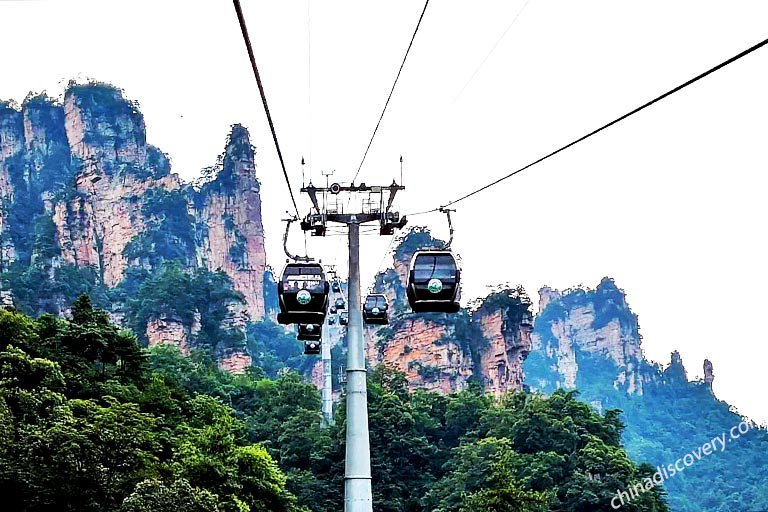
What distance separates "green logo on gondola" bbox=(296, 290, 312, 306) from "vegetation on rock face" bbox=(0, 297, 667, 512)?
8.27 m

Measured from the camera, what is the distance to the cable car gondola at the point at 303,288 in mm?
14406

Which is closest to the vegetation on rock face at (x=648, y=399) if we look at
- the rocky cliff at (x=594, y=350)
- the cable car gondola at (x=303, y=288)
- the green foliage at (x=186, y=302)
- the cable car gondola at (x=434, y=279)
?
the rocky cliff at (x=594, y=350)

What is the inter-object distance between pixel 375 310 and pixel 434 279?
6.83 m

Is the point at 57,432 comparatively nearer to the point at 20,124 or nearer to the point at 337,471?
the point at 337,471

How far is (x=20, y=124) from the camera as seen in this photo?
83.0 metres

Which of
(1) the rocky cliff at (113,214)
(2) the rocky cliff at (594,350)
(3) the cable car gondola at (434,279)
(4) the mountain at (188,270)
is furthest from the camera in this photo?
(2) the rocky cliff at (594,350)

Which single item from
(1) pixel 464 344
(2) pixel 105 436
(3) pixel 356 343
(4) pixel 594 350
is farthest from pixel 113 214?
(4) pixel 594 350

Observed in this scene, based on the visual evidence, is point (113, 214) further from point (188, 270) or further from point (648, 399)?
point (648, 399)

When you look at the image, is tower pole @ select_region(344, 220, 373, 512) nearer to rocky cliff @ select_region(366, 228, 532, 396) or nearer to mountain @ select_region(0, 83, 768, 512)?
mountain @ select_region(0, 83, 768, 512)

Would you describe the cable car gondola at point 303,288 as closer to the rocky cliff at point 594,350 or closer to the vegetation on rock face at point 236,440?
the vegetation on rock face at point 236,440

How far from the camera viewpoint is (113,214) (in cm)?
7138

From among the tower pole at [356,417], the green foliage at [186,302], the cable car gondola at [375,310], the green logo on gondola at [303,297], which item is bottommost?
the tower pole at [356,417]

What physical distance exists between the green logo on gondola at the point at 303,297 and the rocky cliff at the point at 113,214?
155 feet

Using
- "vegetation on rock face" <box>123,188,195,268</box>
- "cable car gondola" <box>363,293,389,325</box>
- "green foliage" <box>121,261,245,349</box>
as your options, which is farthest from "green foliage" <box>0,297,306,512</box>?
"vegetation on rock face" <box>123,188,195,268</box>
